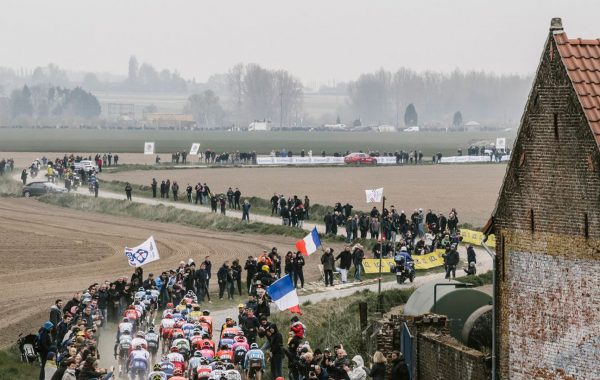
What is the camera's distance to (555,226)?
2047cm

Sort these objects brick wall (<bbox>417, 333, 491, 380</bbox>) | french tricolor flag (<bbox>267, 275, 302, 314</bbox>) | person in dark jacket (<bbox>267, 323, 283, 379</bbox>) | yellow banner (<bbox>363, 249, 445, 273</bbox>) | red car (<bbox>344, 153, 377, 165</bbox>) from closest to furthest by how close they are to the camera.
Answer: brick wall (<bbox>417, 333, 491, 380</bbox>), person in dark jacket (<bbox>267, 323, 283, 379</bbox>), french tricolor flag (<bbox>267, 275, 302, 314</bbox>), yellow banner (<bbox>363, 249, 445, 273</bbox>), red car (<bbox>344, 153, 377, 165</bbox>)

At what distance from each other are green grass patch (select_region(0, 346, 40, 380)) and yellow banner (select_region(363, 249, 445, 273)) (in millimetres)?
16743

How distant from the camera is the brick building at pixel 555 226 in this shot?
19.7 metres

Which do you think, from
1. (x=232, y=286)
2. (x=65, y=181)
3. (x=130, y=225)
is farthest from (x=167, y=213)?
(x=232, y=286)

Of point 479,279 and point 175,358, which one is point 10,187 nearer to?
point 479,279

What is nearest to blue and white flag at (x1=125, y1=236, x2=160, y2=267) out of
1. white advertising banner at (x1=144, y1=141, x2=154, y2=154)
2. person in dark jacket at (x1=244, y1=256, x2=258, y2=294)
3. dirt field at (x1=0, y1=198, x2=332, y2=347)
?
dirt field at (x1=0, y1=198, x2=332, y2=347)

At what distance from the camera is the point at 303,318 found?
34.6 metres

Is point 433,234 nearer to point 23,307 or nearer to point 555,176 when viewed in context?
point 23,307

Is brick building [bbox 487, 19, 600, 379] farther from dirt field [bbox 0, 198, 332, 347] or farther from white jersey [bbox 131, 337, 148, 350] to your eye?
dirt field [bbox 0, 198, 332, 347]

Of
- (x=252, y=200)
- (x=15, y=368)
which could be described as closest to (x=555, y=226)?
(x=15, y=368)

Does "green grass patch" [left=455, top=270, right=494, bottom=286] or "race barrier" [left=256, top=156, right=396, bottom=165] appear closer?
"green grass patch" [left=455, top=270, right=494, bottom=286]

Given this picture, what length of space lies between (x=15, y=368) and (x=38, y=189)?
4860cm

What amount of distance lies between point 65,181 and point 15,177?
12.4 m

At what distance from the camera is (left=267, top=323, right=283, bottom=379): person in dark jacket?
26734 millimetres
